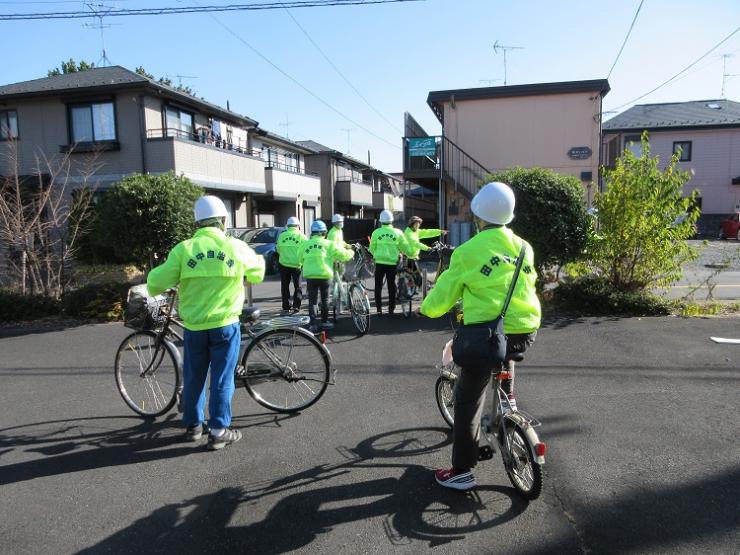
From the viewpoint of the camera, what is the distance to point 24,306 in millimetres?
8664

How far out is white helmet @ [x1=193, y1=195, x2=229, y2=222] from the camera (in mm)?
3934

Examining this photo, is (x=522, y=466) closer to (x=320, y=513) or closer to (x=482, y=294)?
(x=482, y=294)

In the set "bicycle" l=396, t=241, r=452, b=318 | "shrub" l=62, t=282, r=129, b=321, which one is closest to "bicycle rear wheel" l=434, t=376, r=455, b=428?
"bicycle" l=396, t=241, r=452, b=318

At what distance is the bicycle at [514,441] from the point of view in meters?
2.88

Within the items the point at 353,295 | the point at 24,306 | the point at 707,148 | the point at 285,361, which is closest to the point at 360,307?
the point at 353,295

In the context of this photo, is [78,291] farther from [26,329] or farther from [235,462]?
[235,462]

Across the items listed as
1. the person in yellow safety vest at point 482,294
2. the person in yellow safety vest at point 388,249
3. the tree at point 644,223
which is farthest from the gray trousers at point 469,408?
the tree at point 644,223

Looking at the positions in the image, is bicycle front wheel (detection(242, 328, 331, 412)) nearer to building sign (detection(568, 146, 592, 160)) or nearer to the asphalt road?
the asphalt road

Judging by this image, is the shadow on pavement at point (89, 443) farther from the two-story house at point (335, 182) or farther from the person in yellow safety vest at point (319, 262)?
the two-story house at point (335, 182)

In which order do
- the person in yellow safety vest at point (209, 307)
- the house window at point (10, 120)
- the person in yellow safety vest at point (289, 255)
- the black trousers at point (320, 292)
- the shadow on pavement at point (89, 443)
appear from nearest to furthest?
the shadow on pavement at point (89, 443)
the person in yellow safety vest at point (209, 307)
the black trousers at point (320, 292)
the person in yellow safety vest at point (289, 255)
the house window at point (10, 120)

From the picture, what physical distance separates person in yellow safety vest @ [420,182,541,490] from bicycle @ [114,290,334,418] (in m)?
1.66

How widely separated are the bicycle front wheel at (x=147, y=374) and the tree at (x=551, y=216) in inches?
242

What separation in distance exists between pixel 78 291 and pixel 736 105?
127 feet

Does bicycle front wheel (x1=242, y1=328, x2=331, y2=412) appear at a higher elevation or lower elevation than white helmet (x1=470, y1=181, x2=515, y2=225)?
lower
